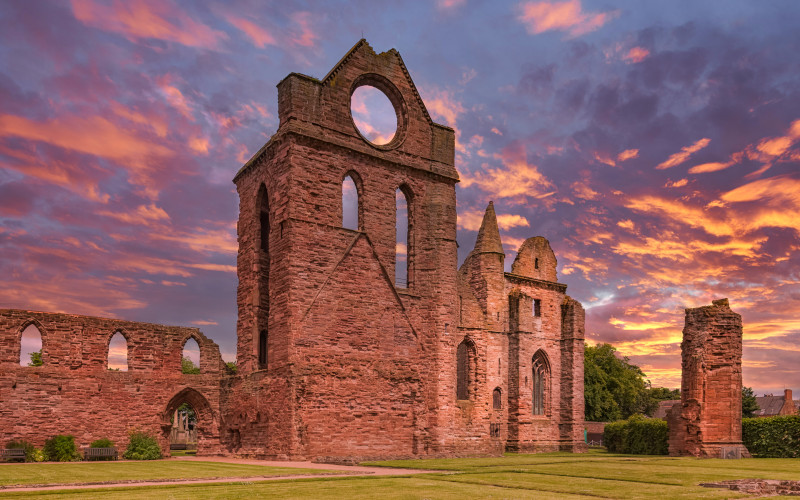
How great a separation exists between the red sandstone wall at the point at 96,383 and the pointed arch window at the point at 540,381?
17131mm

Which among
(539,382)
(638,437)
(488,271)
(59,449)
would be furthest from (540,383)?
(59,449)

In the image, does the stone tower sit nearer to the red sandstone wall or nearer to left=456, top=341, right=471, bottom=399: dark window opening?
the red sandstone wall

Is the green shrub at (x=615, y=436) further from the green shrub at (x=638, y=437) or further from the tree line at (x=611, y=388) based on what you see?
the tree line at (x=611, y=388)

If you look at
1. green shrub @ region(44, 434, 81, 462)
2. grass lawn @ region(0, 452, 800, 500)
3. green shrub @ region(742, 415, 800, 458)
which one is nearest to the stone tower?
green shrub @ region(44, 434, 81, 462)

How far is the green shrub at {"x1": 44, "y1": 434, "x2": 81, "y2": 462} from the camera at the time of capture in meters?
23.1

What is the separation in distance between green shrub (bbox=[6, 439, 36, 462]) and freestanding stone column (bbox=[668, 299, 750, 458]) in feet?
73.1

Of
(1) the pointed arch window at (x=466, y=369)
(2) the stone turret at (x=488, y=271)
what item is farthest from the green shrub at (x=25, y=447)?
(2) the stone turret at (x=488, y=271)

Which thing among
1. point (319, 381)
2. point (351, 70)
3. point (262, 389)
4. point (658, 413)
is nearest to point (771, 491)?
point (319, 381)

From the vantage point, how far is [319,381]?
23703mm

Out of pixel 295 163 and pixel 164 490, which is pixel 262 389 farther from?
pixel 164 490

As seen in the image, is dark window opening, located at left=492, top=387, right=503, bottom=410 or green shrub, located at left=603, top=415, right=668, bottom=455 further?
dark window opening, located at left=492, top=387, right=503, bottom=410

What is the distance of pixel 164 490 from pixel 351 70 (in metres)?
18.9

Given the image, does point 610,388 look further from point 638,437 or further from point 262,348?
point 262,348

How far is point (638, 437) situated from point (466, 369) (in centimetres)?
887
